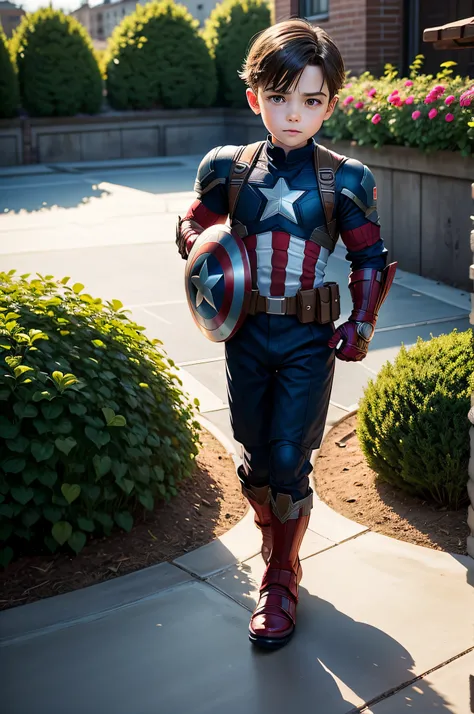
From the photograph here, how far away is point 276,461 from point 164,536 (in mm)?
922

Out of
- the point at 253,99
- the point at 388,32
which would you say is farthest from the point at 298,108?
the point at 388,32

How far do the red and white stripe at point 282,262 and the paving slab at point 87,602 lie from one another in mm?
1243

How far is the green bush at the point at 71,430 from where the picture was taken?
3.56m

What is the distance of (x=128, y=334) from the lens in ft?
Result: 14.3

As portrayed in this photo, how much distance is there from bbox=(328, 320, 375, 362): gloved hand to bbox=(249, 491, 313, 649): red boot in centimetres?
56

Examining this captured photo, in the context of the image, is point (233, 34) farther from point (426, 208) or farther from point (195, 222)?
point (195, 222)

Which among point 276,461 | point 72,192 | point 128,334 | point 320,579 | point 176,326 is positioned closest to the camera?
point 276,461

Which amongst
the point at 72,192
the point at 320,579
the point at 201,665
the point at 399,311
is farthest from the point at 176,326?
the point at 72,192

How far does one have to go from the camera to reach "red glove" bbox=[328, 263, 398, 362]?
3.21 metres

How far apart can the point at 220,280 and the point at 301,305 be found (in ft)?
0.98

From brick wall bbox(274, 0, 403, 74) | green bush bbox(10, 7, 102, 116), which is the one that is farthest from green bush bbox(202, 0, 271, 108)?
brick wall bbox(274, 0, 403, 74)

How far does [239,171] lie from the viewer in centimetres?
325

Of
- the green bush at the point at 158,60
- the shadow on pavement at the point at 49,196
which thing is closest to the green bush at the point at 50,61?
the green bush at the point at 158,60

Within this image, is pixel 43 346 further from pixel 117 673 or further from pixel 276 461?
pixel 117 673
